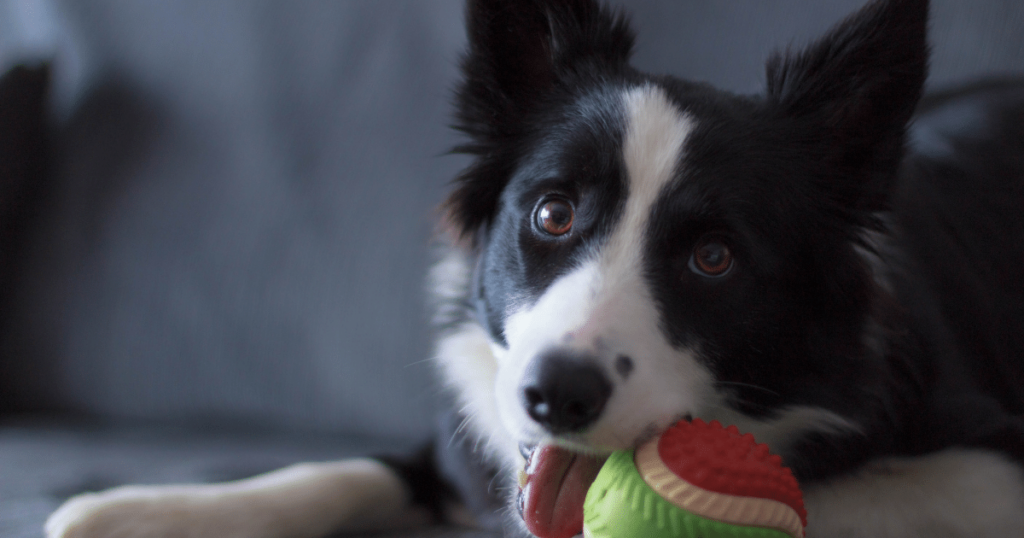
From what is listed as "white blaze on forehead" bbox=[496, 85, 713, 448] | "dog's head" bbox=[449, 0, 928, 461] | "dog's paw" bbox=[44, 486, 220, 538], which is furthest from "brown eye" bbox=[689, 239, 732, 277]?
"dog's paw" bbox=[44, 486, 220, 538]

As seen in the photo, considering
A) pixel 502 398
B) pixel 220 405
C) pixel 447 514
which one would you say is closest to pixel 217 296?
pixel 220 405

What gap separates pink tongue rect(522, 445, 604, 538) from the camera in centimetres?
124

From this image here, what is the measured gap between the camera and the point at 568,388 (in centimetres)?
113

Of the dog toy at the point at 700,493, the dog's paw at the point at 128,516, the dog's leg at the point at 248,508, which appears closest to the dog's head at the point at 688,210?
the dog toy at the point at 700,493

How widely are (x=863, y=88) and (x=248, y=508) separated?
1497 mm

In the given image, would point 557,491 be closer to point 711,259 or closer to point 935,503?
point 711,259

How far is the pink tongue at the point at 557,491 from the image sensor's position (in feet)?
4.06

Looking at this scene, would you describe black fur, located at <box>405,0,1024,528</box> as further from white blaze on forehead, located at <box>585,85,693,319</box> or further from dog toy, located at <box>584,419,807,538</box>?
dog toy, located at <box>584,419,807,538</box>

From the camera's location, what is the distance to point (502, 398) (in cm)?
127

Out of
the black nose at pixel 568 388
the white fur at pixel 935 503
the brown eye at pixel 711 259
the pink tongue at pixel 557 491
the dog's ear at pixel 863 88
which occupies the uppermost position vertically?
the dog's ear at pixel 863 88

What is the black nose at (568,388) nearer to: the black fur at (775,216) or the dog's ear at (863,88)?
the black fur at (775,216)

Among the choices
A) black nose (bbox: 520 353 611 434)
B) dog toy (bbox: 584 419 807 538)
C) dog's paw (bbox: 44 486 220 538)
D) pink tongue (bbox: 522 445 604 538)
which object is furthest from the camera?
dog's paw (bbox: 44 486 220 538)

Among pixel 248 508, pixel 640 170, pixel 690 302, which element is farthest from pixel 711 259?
pixel 248 508

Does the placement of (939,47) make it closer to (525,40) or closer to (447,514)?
(525,40)
